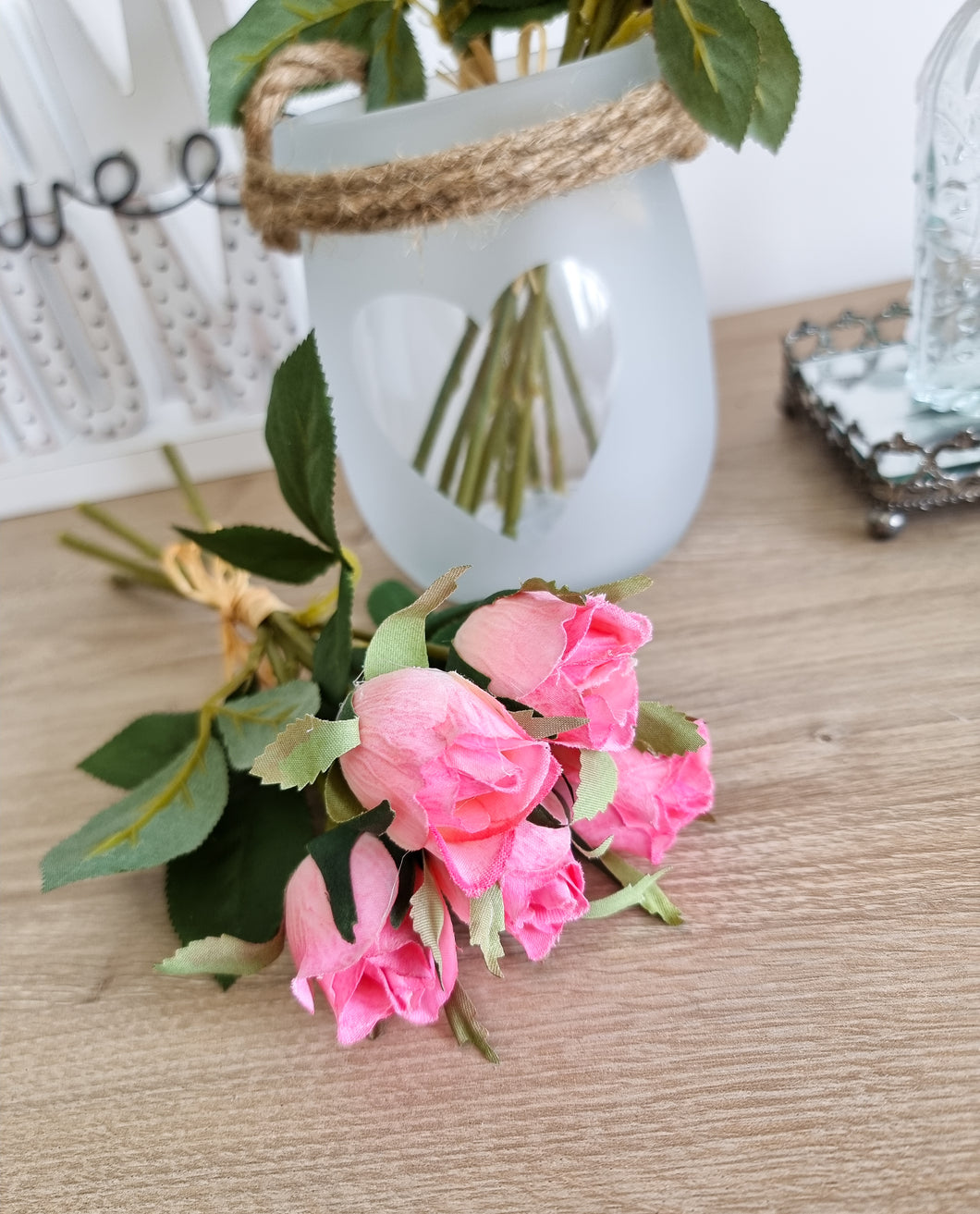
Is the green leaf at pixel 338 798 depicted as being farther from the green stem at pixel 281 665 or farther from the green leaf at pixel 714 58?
the green leaf at pixel 714 58

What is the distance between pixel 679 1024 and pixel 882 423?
1.10 feet

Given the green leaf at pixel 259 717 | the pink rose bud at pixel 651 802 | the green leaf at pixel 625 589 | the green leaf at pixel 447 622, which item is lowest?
the pink rose bud at pixel 651 802

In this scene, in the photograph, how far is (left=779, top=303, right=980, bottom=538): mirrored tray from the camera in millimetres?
443

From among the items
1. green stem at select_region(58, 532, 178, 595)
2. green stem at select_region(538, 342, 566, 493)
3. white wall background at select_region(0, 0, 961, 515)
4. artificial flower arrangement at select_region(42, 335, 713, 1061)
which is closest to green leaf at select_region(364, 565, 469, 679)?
artificial flower arrangement at select_region(42, 335, 713, 1061)

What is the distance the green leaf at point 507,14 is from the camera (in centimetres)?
39

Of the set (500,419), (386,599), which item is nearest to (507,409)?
(500,419)

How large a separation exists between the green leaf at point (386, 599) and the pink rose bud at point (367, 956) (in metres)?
0.14

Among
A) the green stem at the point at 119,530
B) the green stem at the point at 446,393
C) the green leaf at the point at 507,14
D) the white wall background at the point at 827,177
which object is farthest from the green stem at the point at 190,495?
the white wall background at the point at 827,177

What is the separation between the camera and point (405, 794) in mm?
238

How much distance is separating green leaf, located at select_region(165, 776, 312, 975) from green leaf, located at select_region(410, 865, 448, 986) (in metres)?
0.08

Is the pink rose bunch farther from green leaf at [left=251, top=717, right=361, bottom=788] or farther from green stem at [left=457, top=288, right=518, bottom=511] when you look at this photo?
green stem at [left=457, top=288, right=518, bottom=511]

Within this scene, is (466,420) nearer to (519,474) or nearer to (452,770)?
(519,474)

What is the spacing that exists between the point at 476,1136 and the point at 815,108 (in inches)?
26.7

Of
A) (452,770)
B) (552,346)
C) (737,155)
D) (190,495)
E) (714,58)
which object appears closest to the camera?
(452,770)
